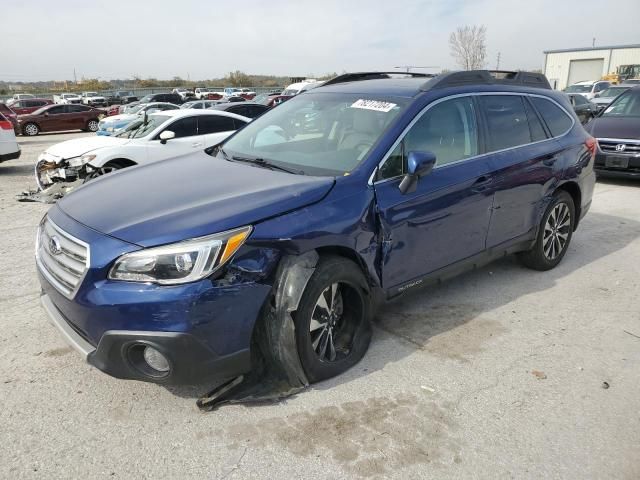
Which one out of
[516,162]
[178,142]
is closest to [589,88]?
[178,142]

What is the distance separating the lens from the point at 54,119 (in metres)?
24.9

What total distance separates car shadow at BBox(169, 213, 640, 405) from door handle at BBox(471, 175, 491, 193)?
2.85 feet

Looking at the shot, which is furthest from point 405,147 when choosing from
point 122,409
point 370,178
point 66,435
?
point 66,435

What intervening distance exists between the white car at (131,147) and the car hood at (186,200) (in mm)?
4844

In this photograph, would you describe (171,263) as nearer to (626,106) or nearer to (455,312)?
(455,312)

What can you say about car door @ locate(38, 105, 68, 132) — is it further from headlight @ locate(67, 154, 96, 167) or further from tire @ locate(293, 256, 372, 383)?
tire @ locate(293, 256, 372, 383)

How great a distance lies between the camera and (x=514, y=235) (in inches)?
179

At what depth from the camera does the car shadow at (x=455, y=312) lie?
3.53m

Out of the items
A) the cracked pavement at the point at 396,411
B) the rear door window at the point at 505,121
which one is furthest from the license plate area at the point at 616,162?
the cracked pavement at the point at 396,411

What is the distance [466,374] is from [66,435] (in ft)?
7.78


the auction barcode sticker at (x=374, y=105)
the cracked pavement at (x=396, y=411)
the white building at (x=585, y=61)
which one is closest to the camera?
the cracked pavement at (x=396, y=411)

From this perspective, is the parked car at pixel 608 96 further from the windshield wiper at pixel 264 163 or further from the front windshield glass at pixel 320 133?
the windshield wiper at pixel 264 163

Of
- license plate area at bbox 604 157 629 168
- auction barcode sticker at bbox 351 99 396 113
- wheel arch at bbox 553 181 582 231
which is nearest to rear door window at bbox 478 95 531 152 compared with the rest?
wheel arch at bbox 553 181 582 231

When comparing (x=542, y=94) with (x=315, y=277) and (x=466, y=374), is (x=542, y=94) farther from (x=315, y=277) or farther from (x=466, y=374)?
(x=315, y=277)
